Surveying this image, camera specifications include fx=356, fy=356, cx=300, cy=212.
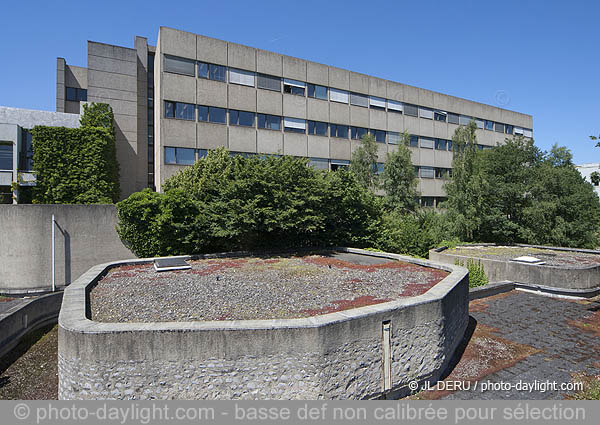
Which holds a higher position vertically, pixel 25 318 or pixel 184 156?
pixel 184 156

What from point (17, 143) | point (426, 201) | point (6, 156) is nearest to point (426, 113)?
point (426, 201)

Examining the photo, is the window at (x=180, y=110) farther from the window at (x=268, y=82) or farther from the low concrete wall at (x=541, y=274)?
the low concrete wall at (x=541, y=274)

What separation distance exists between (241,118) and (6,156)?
574 inches

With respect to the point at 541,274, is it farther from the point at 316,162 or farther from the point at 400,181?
the point at 316,162

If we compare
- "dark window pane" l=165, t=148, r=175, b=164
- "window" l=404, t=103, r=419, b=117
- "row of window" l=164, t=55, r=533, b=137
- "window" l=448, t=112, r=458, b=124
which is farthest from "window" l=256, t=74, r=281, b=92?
"window" l=448, t=112, r=458, b=124

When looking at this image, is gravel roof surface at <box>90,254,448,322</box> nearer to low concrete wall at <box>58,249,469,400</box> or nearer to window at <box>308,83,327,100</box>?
low concrete wall at <box>58,249,469,400</box>

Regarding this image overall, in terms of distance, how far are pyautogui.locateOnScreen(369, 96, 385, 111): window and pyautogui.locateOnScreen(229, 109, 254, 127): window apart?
12353 millimetres

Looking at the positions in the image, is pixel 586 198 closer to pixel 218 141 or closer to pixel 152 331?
pixel 218 141

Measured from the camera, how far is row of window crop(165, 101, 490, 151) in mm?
24445

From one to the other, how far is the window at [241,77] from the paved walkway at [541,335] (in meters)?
21.4

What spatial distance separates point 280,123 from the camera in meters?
28.3

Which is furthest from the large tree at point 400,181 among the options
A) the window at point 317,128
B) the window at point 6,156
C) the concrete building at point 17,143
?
the window at point 6,156

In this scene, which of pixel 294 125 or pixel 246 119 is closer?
pixel 246 119

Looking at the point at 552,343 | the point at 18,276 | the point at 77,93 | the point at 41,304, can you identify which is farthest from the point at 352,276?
the point at 77,93
